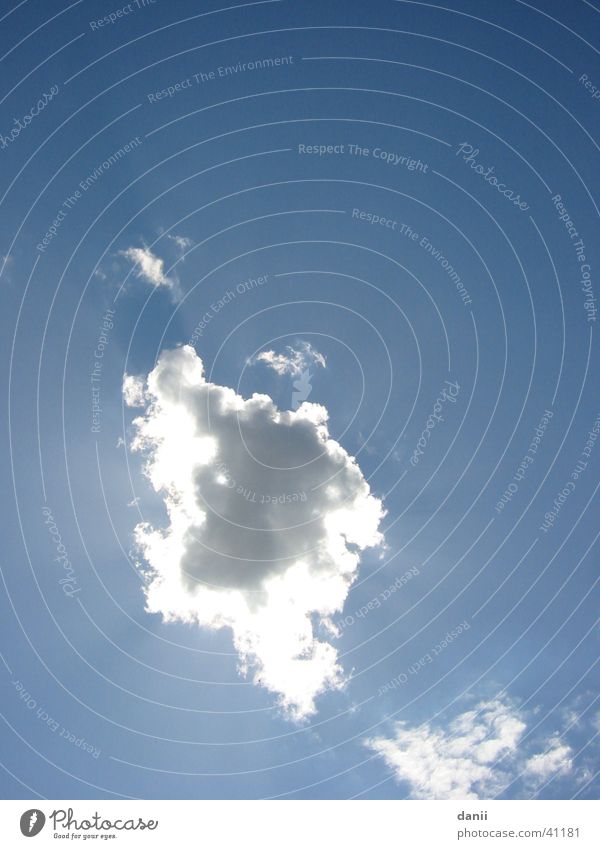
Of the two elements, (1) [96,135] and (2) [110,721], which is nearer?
(1) [96,135]

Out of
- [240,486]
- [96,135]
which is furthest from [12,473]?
[96,135]

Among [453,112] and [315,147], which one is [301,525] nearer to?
[315,147]

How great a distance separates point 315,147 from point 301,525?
1063 inches

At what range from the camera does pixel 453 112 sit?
31.2 metres

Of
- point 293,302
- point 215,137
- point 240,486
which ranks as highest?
point 215,137

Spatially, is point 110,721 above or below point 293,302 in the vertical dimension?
below
